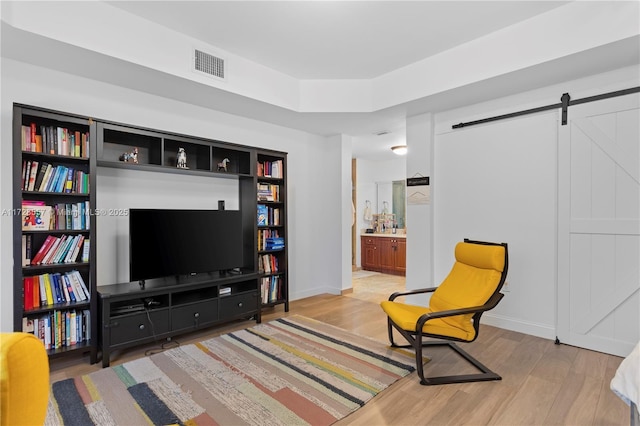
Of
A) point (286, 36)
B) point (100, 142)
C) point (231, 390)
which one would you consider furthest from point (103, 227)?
point (286, 36)

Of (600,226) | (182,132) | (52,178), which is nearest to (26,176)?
(52,178)

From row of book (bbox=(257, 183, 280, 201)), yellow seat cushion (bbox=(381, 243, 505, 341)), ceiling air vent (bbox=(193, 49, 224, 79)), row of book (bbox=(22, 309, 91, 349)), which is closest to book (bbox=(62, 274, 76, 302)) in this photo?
row of book (bbox=(22, 309, 91, 349))

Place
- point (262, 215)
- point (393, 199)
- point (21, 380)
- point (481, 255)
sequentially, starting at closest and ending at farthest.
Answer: point (21, 380), point (481, 255), point (262, 215), point (393, 199)

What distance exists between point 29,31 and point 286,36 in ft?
6.27

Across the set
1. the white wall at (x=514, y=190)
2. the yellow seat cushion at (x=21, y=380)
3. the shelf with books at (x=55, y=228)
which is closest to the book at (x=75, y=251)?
the shelf with books at (x=55, y=228)

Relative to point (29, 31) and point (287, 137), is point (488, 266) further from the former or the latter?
point (29, 31)

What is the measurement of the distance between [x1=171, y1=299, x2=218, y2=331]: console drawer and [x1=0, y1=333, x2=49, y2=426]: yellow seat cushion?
8.19 ft

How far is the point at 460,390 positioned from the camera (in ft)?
7.59

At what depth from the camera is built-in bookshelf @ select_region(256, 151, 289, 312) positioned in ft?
13.4

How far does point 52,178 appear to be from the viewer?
2660 mm

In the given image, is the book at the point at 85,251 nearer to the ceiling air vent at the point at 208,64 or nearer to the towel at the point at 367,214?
the ceiling air vent at the point at 208,64

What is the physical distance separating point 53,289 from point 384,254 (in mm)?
5556

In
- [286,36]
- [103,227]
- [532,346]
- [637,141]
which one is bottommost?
[532,346]

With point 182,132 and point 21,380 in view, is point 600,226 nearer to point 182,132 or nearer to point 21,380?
point 21,380
